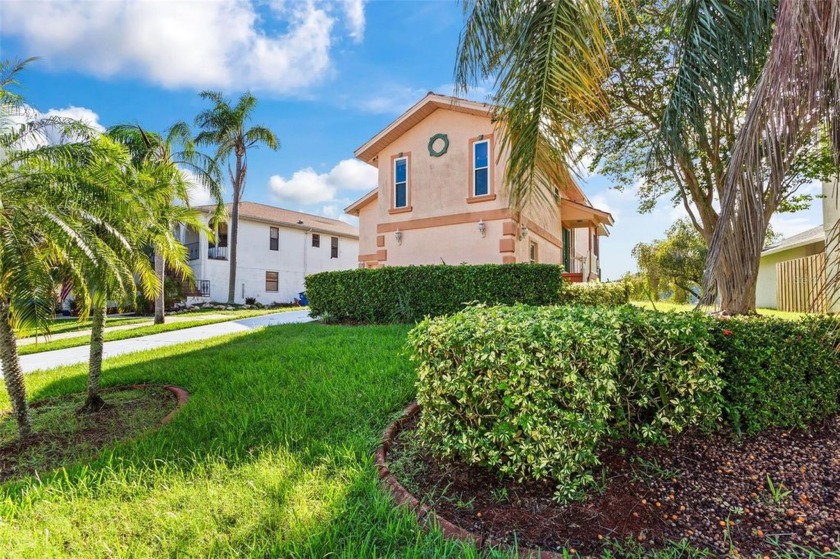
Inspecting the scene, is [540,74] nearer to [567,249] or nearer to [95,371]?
[95,371]

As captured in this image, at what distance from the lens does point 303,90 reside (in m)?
8.48

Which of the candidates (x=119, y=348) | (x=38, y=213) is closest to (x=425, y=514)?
(x=38, y=213)

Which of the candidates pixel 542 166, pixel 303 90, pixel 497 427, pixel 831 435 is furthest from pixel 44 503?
pixel 303 90

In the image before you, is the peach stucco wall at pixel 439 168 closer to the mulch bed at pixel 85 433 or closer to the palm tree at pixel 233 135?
the mulch bed at pixel 85 433

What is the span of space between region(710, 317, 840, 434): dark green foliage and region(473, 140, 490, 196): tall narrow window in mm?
8742

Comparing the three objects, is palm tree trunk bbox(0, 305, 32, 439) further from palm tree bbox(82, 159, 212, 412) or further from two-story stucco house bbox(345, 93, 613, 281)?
two-story stucco house bbox(345, 93, 613, 281)

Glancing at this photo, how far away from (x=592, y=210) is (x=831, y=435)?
41.5 ft

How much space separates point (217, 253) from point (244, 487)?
77.0 ft

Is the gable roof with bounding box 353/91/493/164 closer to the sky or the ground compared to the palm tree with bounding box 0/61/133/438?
closer to the sky

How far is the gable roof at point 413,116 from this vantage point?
1142 centimetres

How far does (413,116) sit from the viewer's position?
40.6 ft

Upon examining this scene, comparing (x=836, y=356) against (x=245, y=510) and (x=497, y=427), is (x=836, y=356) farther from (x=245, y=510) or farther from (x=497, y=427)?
(x=245, y=510)

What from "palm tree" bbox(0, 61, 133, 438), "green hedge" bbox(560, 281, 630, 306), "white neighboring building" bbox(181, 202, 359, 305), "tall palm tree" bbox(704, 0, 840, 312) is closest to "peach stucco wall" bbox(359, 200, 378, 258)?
"green hedge" bbox(560, 281, 630, 306)

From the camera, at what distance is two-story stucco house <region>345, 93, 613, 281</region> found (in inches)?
450
